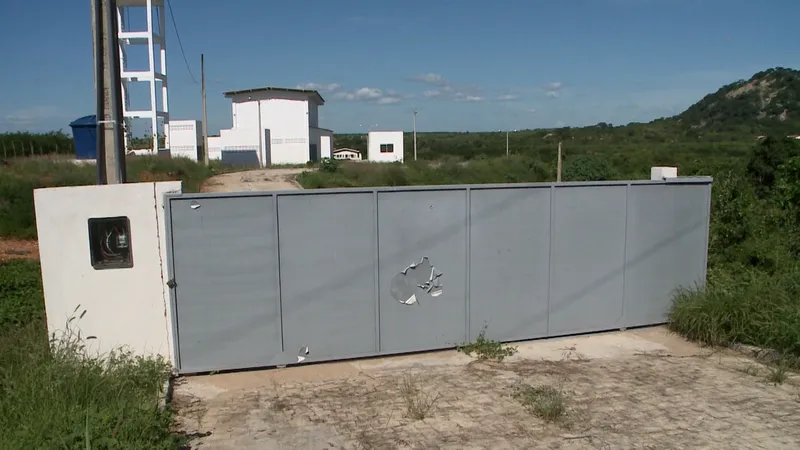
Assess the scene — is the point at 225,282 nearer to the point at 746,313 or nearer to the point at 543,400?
the point at 543,400

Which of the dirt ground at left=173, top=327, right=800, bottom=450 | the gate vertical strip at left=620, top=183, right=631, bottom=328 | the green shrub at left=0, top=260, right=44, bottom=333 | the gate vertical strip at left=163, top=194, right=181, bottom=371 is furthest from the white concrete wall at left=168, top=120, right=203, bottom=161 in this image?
the dirt ground at left=173, top=327, right=800, bottom=450

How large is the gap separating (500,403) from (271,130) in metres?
43.2

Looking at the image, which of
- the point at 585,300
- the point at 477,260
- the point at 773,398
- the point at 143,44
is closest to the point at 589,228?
the point at 585,300

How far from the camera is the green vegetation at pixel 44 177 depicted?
17128 mm

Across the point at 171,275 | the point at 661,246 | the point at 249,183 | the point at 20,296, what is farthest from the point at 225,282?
the point at 249,183

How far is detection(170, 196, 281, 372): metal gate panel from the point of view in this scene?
20.5ft

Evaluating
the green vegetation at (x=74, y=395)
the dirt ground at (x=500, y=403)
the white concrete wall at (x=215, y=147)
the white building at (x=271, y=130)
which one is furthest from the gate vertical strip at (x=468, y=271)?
the white concrete wall at (x=215, y=147)

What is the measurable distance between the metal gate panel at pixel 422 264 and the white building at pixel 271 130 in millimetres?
37972

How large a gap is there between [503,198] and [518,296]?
3.91 feet

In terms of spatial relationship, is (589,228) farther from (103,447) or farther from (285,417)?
(103,447)

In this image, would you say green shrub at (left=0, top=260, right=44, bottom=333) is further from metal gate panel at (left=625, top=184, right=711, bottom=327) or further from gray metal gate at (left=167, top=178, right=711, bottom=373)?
metal gate panel at (left=625, top=184, right=711, bottom=327)

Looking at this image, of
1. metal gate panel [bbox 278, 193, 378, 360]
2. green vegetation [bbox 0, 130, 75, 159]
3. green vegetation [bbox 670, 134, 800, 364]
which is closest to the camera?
metal gate panel [bbox 278, 193, 378, 360]

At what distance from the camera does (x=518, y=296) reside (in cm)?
731

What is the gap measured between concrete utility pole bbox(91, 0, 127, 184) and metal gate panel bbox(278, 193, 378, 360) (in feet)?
7.05
